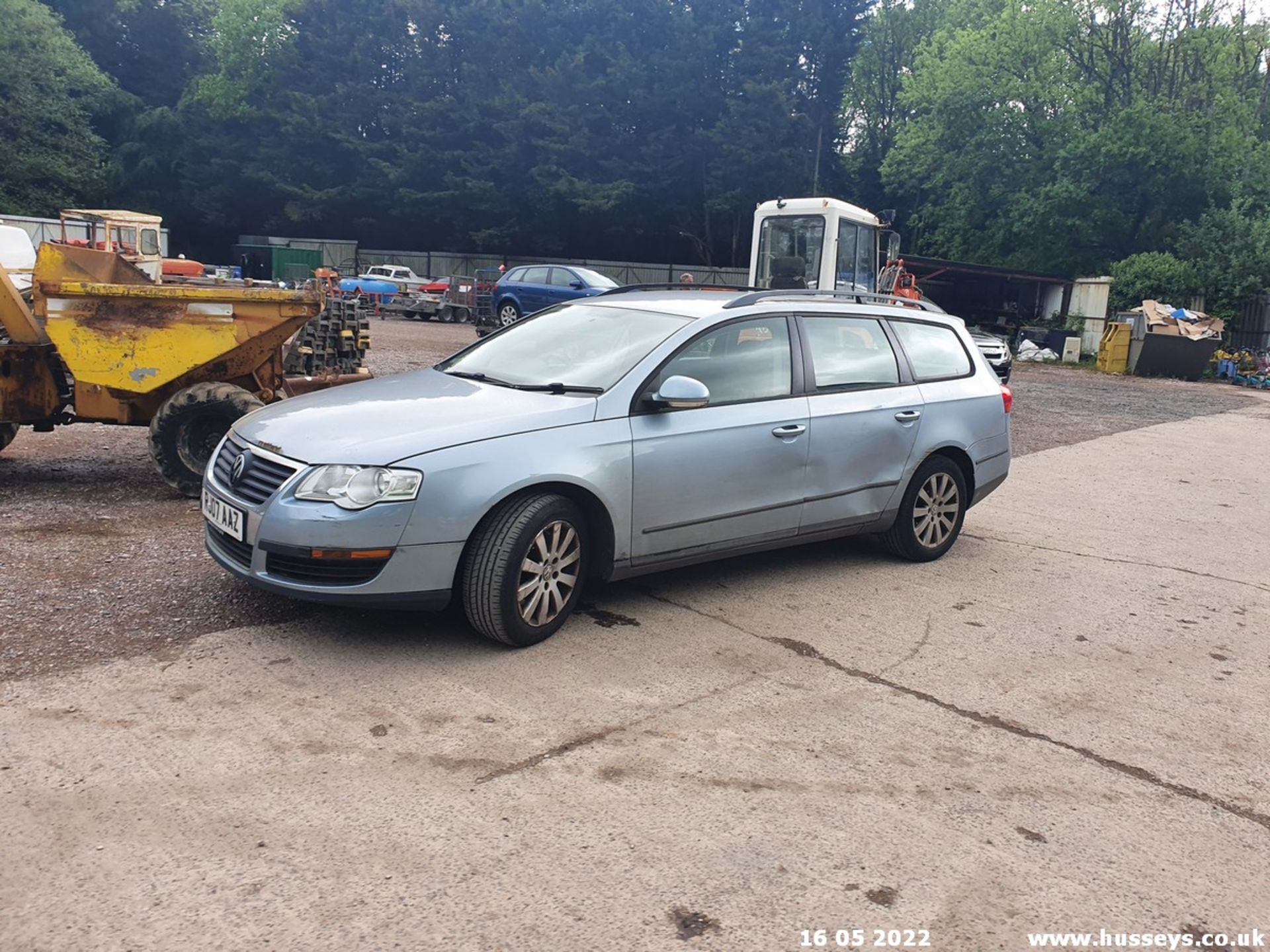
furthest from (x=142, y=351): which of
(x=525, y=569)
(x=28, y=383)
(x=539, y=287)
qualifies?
(x=539, y=287)

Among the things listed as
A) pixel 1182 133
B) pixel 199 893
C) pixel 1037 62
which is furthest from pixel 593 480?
pixel 1037 62

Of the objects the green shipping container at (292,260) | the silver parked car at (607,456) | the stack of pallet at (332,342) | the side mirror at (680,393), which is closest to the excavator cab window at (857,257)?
the stack of pallet at (332,342)

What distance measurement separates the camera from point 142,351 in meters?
6.78

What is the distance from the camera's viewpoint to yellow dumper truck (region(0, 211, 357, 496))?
6.62 meters

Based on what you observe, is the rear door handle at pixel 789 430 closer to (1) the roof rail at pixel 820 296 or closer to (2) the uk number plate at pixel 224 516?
(1) the roof rail at pixel 820 296

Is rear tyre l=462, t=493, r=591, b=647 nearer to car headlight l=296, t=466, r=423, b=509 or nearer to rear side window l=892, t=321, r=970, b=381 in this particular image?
car headlight l=296, t=466, r=423, b=509

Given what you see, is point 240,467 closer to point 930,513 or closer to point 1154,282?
point 930,513

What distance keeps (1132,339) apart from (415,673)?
2373 centimetres

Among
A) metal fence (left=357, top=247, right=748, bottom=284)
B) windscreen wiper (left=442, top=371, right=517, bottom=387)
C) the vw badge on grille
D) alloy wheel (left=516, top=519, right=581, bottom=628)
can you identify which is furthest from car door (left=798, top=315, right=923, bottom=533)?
metal fence (left=357, top=247, right=748, bottom=284)

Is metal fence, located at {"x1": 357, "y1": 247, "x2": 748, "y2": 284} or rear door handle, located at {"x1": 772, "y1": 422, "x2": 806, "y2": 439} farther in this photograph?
metal fence, located at {"x1": 357, "y1": 247, "x2": 748, "y2": 284}

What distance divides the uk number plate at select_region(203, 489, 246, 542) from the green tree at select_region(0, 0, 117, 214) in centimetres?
4617

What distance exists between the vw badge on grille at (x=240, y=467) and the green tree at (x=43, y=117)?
4635cm

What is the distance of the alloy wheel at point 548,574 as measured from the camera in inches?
175

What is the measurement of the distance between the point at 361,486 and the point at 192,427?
3.39m
